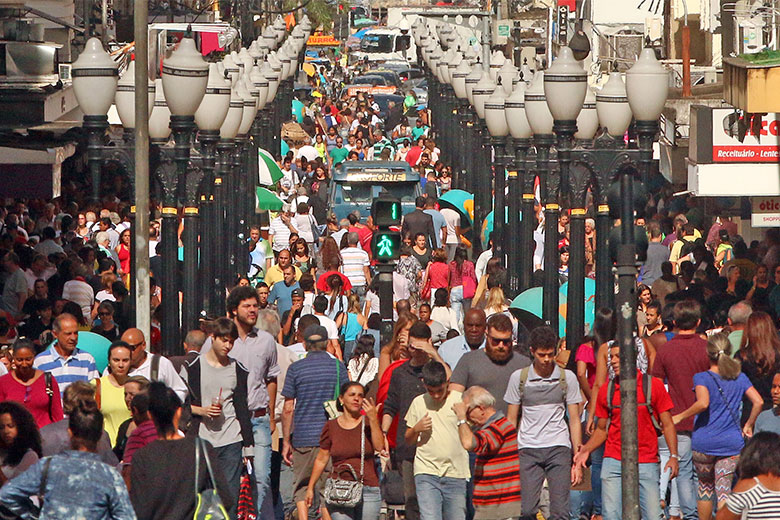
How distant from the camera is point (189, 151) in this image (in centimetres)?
1580

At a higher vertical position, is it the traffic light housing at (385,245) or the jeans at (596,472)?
the traffic light housing at (385,245)

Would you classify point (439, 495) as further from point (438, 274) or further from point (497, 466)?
point (438, 274)

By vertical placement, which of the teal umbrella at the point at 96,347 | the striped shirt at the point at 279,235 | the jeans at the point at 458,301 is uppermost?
the teal umbrella at the point at 96,347

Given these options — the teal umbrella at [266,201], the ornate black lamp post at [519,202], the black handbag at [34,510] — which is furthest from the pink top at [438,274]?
the black handbag at [34,510]

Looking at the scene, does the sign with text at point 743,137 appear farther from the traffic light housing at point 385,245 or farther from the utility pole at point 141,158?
the utility pole at point 141,158

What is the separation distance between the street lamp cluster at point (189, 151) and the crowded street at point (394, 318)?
0.13ft

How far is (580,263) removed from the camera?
17250mm

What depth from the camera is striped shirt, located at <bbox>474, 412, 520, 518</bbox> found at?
1070 cm

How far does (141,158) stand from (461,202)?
1732 cm

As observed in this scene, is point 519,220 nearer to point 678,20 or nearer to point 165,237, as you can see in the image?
point 165,237

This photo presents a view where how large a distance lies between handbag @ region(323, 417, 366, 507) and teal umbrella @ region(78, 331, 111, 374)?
3111mm

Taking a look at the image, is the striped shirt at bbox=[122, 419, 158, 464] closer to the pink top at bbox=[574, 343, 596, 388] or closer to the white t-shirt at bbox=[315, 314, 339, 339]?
the pink top at bbox=[574, 343, 596, 388]

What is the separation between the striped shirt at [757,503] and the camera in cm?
Answer: 827

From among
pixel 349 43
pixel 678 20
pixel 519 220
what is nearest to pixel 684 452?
pixel 519 220
